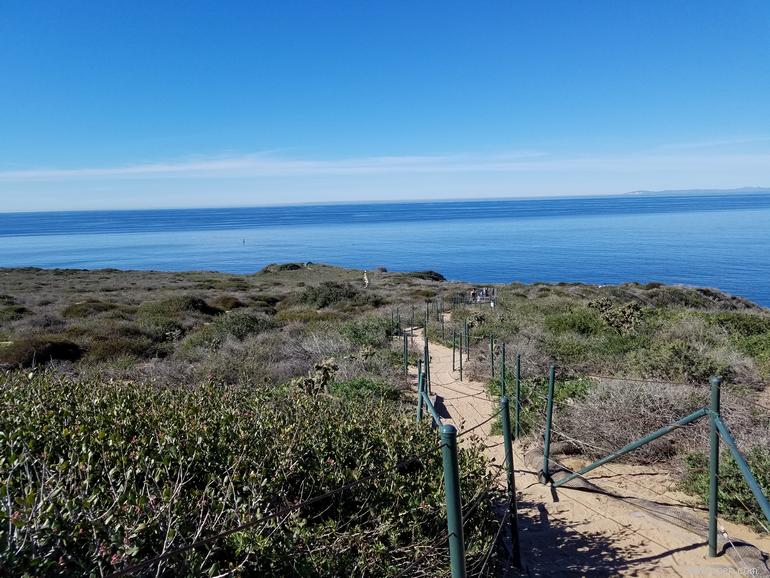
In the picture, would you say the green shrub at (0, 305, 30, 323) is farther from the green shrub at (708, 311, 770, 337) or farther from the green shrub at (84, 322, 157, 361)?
the green shrub at (708, 311, 770, 337)

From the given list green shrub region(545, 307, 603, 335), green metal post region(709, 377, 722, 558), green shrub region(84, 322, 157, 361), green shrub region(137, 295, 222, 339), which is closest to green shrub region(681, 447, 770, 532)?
green metal post region(709, 377, 722, 558)

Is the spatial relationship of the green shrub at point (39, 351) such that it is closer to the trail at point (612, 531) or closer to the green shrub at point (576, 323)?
the trail at point (612, 531)

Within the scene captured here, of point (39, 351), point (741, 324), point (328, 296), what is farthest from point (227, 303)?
point (741, 324)

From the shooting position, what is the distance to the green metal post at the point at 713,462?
4.40 meters

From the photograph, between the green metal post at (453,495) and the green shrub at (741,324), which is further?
the green shrub at (741,324)

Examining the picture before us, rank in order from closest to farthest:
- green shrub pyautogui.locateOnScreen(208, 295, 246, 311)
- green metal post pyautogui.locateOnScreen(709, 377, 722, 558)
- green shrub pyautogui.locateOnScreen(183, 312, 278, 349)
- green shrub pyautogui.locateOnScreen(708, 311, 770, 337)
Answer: green metal post pyautogui.locateOnScreen(709, 377, 722, 558) < green shrub pyautogui.locateOnScreen(708, 311, 770, 337) < green shrub pyautogui.locateOnScreen(183, 312, 278, 349) < green shrub pyautogui.locateOnScreen(208, 295, 246, 311)

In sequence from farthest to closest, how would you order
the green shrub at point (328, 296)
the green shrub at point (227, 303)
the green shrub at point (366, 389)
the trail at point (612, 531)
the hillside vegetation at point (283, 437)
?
the green shrub at point (227, 303), the green shrub at point (328, 296), the green shrub at point (366, 389), the trail at point (612, 531), the hillside vegetation at point (283, 437)

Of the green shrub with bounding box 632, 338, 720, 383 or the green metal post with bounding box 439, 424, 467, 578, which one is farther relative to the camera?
the green shrub with bounding box 632, 338, 720, 383

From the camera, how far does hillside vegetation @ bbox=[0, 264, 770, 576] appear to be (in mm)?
3033

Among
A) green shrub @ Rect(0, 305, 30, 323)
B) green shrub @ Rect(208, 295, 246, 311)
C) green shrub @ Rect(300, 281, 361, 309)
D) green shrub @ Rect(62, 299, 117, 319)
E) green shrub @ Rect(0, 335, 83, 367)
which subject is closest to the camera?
green shrub @ Rect(0, 335, 83, 367)

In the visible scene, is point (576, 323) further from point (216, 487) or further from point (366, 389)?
point (216, 487)

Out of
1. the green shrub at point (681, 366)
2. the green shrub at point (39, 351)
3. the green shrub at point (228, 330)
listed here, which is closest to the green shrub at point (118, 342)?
the green shrub at point (39, 351)

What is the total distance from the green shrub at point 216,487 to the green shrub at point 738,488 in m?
2.82

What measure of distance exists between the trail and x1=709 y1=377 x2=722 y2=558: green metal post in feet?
0.60
